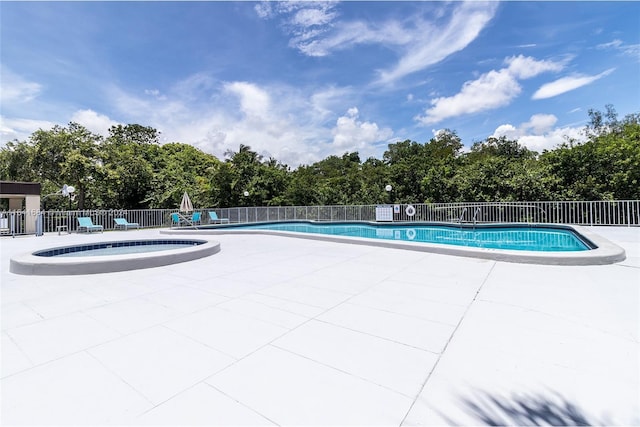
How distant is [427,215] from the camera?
1542 cm

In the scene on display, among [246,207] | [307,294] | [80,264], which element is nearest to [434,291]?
[307,294]

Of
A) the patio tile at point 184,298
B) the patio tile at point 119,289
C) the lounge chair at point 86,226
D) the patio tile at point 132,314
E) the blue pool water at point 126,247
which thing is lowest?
the patio tile at point 132,314

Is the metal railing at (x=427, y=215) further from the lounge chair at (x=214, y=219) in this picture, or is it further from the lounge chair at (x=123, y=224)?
the lounge chair at (x=123, y=224)

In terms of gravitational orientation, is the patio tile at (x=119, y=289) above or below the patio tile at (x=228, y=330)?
above

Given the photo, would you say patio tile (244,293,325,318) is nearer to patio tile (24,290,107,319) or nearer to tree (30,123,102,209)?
patio tile (24,290,107,319)

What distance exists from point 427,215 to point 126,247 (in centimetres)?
1279

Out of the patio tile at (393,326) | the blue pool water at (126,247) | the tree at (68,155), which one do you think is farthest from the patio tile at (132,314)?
the tree at (68,155)

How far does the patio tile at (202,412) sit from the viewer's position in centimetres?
154

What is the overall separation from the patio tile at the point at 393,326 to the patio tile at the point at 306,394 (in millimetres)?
710

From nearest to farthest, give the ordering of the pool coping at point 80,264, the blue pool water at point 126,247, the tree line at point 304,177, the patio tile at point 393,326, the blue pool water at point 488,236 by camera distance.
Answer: the patio tile at point 393,326
the pool coping at point 80,264
the blue pool water at point 126,247
the blue pool water at point 488,236
the tree line at point 304,177

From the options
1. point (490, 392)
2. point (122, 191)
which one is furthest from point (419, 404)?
point (122, 191)

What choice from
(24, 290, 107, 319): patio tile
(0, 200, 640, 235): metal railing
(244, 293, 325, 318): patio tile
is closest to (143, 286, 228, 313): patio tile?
(244, 293, 325, 318): patio tile

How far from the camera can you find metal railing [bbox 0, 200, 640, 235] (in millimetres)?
11766

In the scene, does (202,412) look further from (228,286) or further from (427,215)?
(427,215)
